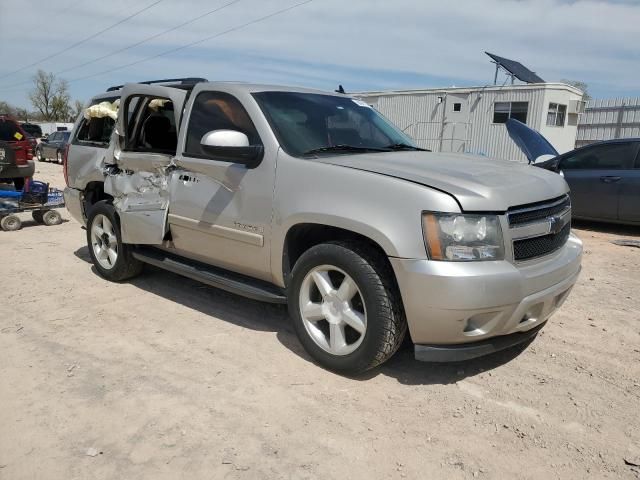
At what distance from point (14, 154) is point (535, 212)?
29.3 feet

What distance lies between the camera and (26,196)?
8.51 m

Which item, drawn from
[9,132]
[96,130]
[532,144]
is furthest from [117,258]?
[532,144]

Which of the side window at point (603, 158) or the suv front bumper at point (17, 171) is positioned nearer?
the side window at point (603, 158)

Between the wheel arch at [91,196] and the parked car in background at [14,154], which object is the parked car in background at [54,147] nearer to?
the parked car in background at [14,154]

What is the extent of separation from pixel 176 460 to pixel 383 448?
1005 millimetres

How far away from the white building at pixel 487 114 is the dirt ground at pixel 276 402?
19399 millimetres

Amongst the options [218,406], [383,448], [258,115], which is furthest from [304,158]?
[383,448]

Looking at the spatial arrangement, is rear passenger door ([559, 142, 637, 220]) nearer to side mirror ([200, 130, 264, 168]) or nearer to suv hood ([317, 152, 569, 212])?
suv hood ([317, 152, 569, 212])

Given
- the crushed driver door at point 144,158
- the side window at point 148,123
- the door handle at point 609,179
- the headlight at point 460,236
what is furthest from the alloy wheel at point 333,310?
the door handle at point 609,179

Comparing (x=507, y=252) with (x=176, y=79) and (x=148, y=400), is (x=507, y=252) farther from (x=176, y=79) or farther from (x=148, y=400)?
(x=176, y=79)

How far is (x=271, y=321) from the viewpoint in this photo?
170 inches

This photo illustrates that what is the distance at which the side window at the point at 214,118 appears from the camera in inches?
153

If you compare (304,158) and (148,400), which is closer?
(148,400)

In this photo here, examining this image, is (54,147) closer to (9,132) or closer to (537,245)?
(9,132)
